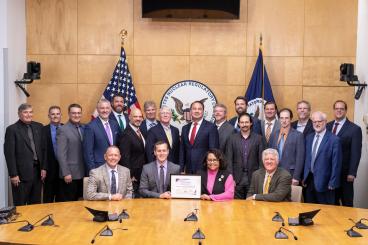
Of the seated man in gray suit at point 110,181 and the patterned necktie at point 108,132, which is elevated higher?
the patterned necktie at point 108,132

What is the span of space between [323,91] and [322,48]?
26.3 inches

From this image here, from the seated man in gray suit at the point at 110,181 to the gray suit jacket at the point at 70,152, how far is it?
4.51 ft

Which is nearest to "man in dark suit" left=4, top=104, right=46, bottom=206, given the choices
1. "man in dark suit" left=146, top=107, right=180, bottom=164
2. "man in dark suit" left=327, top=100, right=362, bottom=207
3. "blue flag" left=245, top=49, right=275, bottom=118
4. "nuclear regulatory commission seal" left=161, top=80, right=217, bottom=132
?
"man in dark suit" left=146, top=107, right=180, bottom=164

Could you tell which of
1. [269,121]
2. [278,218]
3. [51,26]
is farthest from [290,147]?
[51,26]

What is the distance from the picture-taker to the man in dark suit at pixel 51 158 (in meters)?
6.77

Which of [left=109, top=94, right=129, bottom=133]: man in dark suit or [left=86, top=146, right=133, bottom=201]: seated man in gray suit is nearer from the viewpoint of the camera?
[left=86, top=146, right=133, bottom=201]: seated man in gray suit

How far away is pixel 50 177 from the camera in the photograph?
6828 millimetres

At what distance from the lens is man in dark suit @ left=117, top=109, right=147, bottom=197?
6.25 m

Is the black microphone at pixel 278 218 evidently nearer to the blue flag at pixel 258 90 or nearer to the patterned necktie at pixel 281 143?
the patterned necktie at pixel 281 143

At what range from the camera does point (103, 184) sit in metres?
5.17

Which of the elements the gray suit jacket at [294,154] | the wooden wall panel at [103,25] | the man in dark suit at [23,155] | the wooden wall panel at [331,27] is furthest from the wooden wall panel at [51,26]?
the gray suit jacket at [294,154]

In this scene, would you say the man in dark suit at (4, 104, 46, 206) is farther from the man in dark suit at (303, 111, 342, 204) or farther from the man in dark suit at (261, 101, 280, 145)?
the man in dark suit at (303, 111, 342, 204)

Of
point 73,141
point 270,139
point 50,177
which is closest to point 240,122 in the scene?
point 270,139

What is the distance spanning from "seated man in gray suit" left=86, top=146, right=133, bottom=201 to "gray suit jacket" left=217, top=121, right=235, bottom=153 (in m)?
1.58
